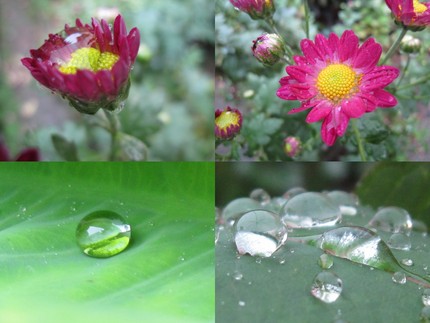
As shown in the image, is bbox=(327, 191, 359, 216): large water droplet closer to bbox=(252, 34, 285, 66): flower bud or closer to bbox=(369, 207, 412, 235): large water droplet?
bbox=(369, 207, 412, 235): large water droplet

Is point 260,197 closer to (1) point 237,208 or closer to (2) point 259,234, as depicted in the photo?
(1) point 237,208

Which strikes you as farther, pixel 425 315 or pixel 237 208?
pixel 237 208

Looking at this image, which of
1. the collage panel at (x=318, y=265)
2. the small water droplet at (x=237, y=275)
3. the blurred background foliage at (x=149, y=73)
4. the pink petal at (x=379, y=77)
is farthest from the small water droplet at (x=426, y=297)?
the blurred background foliage at (x=149, y=73)

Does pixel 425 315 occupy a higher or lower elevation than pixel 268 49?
lower

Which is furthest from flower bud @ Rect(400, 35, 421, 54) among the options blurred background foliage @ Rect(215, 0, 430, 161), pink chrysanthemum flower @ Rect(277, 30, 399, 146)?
pink chrysanthemum flower @ Rect(277, 30, 399, 146)

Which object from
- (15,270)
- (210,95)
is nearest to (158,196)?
(15,270)

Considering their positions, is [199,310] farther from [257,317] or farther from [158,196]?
[158,196]

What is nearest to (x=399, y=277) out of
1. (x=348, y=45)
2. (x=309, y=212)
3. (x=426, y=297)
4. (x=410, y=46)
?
(x=426, y=297)
